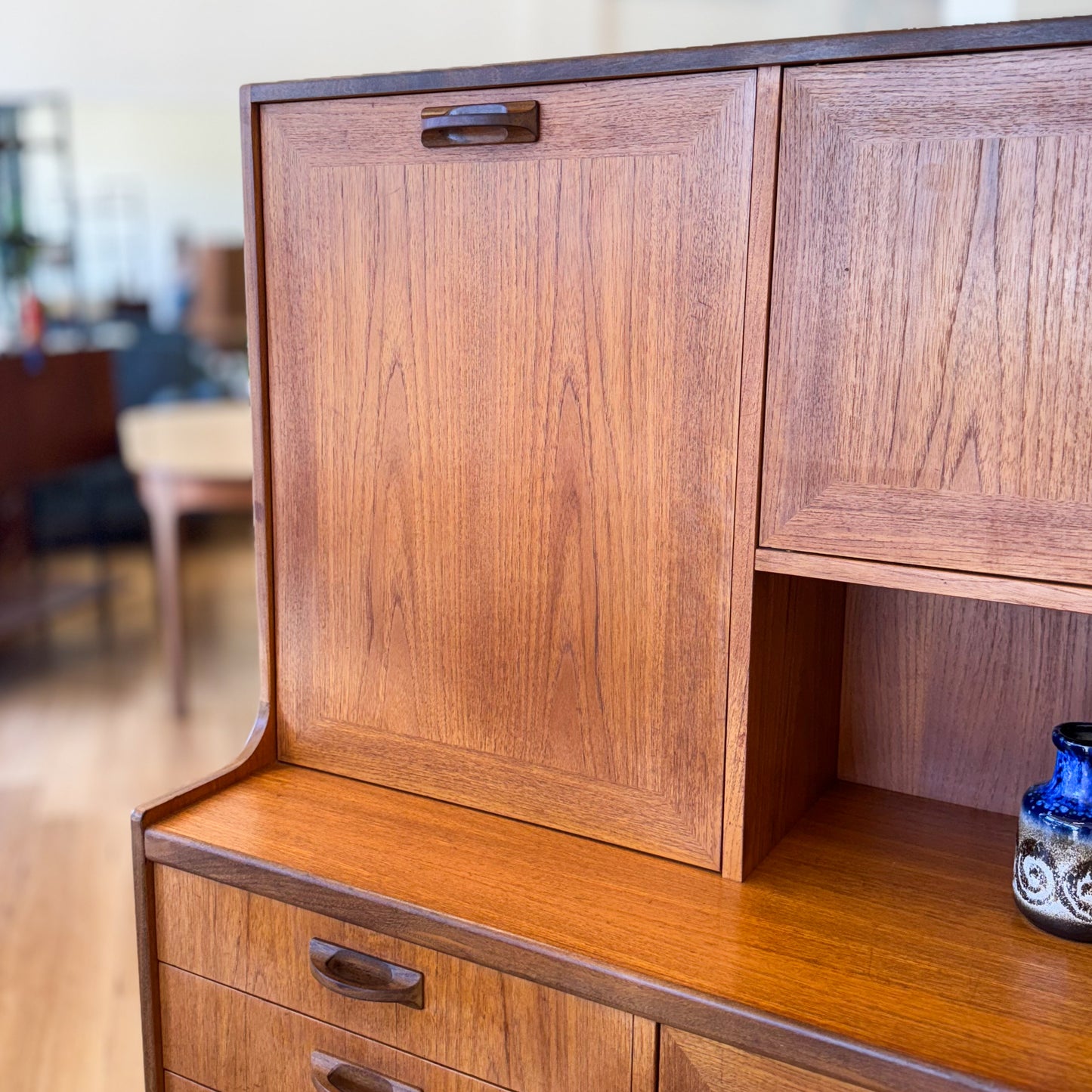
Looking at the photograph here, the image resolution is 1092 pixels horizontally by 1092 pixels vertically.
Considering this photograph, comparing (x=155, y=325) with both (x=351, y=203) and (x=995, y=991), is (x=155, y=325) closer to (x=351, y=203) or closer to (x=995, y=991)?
(x=351, y=203)

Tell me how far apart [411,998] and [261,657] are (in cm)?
48

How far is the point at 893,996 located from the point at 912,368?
21.3 inches

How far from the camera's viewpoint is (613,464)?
1.19 m

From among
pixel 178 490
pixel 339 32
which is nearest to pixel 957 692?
pixel 178 490

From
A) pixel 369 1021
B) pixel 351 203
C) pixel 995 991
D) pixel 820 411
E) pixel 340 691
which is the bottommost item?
pixel 369 1021

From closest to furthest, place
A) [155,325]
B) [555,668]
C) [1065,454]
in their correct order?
[1065,454]
[555,668]
[155,325]

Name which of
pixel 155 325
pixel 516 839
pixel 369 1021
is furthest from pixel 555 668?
pixel 155 325

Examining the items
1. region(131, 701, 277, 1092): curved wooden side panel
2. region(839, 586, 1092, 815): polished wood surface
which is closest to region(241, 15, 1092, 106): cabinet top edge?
region(839, 586, 1092, 815): polished wood surface

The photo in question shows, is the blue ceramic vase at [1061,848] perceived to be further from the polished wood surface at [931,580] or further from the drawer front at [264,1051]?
the drawer front at [264,1051]

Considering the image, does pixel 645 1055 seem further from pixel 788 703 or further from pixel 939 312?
pixel 939 312

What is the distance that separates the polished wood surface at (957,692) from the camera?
128cm

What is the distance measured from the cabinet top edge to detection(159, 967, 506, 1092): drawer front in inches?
38.9

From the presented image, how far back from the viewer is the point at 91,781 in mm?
3174

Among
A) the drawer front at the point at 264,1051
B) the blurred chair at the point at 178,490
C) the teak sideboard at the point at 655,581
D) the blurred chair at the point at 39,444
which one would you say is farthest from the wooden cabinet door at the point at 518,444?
the blurred chair at the point at 39,444
